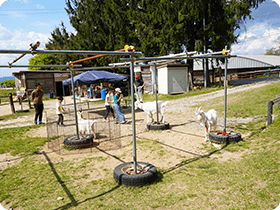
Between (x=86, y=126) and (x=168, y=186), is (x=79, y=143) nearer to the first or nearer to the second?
(x=86, y=126)

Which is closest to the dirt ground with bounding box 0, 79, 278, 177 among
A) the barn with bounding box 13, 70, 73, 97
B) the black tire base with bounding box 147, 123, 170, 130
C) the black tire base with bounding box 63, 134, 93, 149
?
the black tire base with bounding box 147, 123, 170, 130

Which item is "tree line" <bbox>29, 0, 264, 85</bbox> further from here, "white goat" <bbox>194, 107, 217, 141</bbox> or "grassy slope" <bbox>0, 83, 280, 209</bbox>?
"grassy slope" <bbox>0, 83, 280, 209</bbox>

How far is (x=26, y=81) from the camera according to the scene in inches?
1108

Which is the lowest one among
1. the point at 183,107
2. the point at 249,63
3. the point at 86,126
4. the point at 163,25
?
the point at 183,107

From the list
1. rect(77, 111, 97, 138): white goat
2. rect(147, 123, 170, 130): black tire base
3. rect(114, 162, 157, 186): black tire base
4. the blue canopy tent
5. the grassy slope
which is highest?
the blue canopy tent

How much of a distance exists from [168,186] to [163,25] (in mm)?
19417

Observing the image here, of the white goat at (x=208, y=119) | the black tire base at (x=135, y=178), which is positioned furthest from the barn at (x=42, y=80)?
the black tire base at (x=135, y=178)

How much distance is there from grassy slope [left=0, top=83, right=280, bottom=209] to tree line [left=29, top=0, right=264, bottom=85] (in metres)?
16.6

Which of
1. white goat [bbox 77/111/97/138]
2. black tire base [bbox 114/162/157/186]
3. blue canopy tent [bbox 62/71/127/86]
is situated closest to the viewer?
black tire base [bbox 114/162/157/186]

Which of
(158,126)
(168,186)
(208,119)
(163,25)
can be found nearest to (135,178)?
(168,186)

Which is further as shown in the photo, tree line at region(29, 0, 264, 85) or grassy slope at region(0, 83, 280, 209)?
tree line at region(29, 0, 264, 85)

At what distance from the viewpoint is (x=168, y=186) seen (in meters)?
4.36

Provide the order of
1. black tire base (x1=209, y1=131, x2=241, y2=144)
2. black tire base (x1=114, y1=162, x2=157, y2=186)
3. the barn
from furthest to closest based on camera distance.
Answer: the barn → black tire base (x1=209, y1=131, x2=241, y2=144) → black tire base (x1=114, y1=162, x2=157, y2=186)

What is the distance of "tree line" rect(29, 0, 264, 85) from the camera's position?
19625 millimetres
